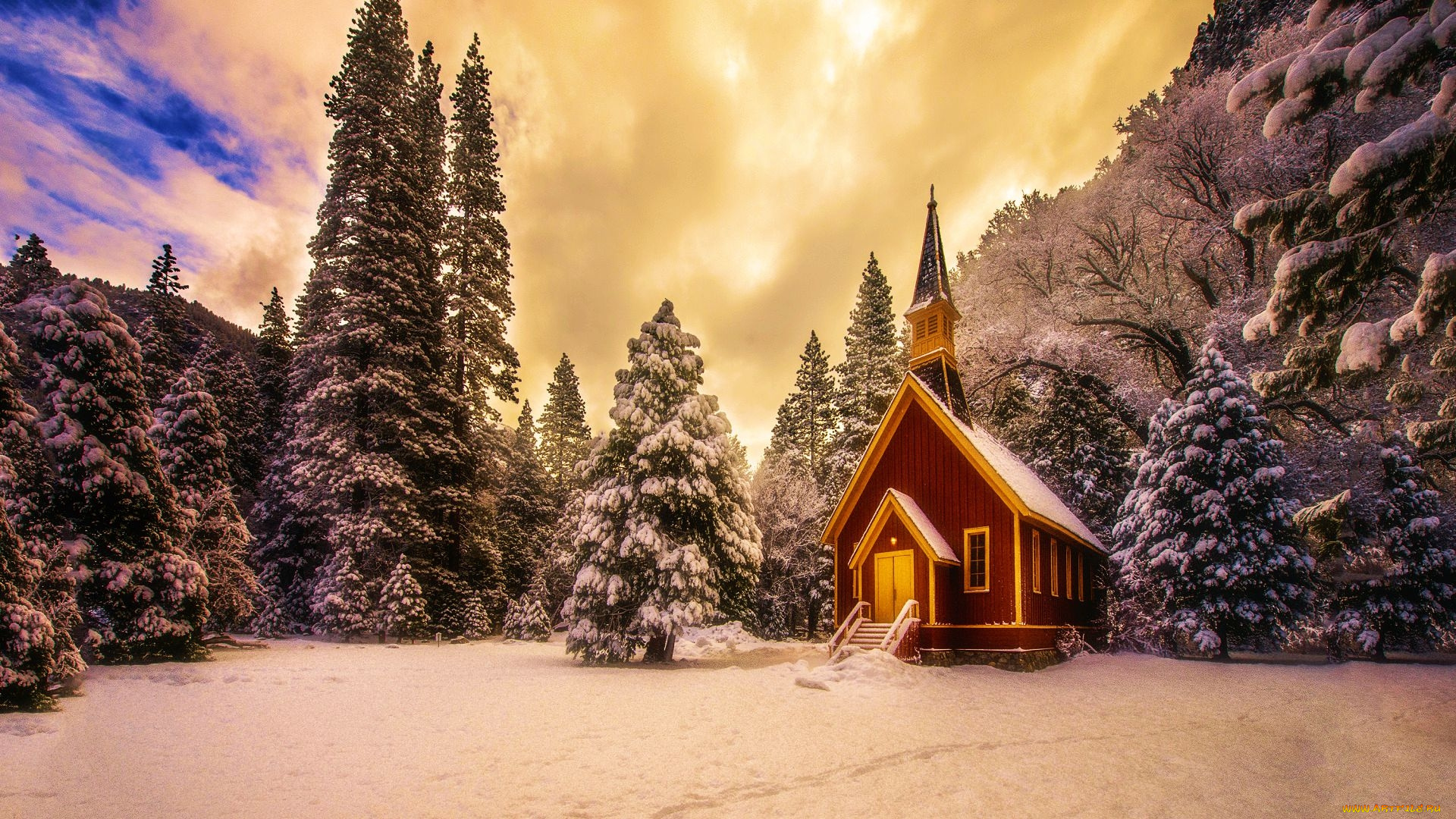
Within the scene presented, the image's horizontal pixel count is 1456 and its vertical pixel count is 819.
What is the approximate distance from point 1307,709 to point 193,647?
2086cm

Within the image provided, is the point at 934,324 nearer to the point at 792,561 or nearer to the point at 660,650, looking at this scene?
the point at 660,650

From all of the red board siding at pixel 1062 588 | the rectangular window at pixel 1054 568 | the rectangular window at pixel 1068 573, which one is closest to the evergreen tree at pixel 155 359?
the red board siding at pixel 1062 588

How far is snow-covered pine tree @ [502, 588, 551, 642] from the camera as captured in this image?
23.3m

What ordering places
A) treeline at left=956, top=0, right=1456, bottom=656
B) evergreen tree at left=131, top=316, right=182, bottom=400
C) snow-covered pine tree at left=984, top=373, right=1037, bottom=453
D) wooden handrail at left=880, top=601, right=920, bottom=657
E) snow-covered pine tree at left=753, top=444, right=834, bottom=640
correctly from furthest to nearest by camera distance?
snow-covered pine tree at left=753, top=444, right=834, bottom=640 → snow-covered pine tree at left=984, top=373, right=1037, bottom=453 → evergreen tree at left=131, top=316, right=182, bottom=400 → wooden handrail at left=880, top=601, right=920, bottom=657 → treeline at left=956, top=0, right=1456, bottom=656

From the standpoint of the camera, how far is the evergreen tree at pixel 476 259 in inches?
900

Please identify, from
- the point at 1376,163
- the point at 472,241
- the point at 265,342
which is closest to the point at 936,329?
the point at 1376,163

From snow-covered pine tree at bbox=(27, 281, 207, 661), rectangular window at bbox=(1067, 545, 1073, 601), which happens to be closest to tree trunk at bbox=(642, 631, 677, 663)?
snow-covered pine tree at bbox=(27, 281, 207, 661)

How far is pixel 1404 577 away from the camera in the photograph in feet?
45.5

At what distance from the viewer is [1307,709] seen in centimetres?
891

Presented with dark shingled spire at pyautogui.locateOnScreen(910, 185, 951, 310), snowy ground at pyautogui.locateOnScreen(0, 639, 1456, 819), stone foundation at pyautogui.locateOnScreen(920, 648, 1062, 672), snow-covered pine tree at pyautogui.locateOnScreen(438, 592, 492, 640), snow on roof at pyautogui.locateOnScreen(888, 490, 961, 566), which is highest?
dark shingled spire at pyautogui.locateOnScreen(910, 185, 951, 310)

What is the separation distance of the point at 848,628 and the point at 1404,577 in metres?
12.9

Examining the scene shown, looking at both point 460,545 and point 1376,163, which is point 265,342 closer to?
point 460,545

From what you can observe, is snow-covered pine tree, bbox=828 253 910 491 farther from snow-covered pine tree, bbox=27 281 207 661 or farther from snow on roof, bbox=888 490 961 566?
snow-covered pine tree, bbox=27 281 207 661

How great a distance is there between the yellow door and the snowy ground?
13.6ft
